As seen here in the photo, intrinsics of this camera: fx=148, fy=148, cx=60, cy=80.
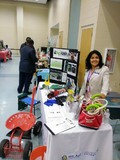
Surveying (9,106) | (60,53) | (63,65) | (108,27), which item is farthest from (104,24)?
(9,106)

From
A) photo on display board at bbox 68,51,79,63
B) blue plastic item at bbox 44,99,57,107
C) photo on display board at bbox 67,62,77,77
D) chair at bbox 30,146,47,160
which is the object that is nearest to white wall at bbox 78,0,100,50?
photo on display board at bbox 68,51,79,63

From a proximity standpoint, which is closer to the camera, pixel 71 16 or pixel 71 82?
pixel 71 82

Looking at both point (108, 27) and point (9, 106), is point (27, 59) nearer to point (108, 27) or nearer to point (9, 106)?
point (9, 106)

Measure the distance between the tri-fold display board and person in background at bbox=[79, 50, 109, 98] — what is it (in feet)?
1.83

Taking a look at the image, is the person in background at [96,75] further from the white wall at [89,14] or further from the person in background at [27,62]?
the person in background at [27,62]

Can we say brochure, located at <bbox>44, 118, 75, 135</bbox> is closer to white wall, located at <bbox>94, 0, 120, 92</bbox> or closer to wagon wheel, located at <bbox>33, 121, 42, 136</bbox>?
wagon wheel, located at <bbox>33, 121, 42, 136</bbox>

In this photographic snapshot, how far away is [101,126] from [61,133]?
0.42 m

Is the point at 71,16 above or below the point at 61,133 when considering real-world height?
above

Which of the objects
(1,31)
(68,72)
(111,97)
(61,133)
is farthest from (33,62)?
(1,31)

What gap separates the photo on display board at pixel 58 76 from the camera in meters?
2.97

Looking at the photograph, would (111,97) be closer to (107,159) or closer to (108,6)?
(107,159)

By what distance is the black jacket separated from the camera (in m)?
3.71

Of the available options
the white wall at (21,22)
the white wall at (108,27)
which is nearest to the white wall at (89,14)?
the white wall at (108,27)

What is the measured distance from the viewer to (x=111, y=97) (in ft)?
8.13
